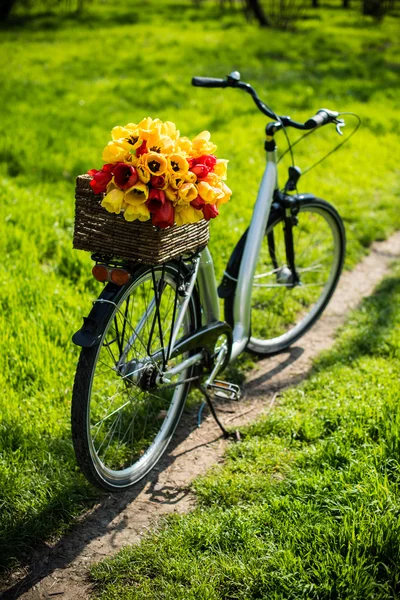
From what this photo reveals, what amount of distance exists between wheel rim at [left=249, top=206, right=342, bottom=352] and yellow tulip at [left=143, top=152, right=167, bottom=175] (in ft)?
5.04

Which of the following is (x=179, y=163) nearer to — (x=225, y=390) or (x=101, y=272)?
(x=101, y=272)

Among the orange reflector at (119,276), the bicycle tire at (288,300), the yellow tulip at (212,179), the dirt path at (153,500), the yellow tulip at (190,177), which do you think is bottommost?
the dirt path at (153,500)

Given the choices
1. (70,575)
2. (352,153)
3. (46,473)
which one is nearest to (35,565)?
(70,575)

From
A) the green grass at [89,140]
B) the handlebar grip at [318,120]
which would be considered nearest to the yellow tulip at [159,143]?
the handlebar grip at [318,120]

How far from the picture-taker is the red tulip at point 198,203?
8.65 ft

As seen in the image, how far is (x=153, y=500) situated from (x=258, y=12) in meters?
14.8

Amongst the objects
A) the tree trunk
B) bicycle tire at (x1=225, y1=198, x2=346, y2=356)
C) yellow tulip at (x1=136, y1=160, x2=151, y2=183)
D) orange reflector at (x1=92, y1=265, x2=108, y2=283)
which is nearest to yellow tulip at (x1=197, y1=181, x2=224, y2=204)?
yellow tulip at (x1=136, y1=160, x2=151, y2=183)

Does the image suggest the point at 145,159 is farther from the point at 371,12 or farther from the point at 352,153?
the point at 371,12

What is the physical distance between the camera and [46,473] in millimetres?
3072

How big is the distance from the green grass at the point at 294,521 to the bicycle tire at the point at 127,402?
314 mm

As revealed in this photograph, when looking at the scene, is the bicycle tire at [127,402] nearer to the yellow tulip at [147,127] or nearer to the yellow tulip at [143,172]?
the yellow tulip at [143,172]

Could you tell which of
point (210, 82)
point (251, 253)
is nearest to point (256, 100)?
point (210, 82)

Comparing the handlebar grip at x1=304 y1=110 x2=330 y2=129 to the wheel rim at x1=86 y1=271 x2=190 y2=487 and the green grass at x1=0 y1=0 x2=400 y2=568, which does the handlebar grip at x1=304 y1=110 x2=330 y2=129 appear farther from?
the green grass at x1=0 y1=0 x2=400 y2=568

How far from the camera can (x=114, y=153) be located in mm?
2543
